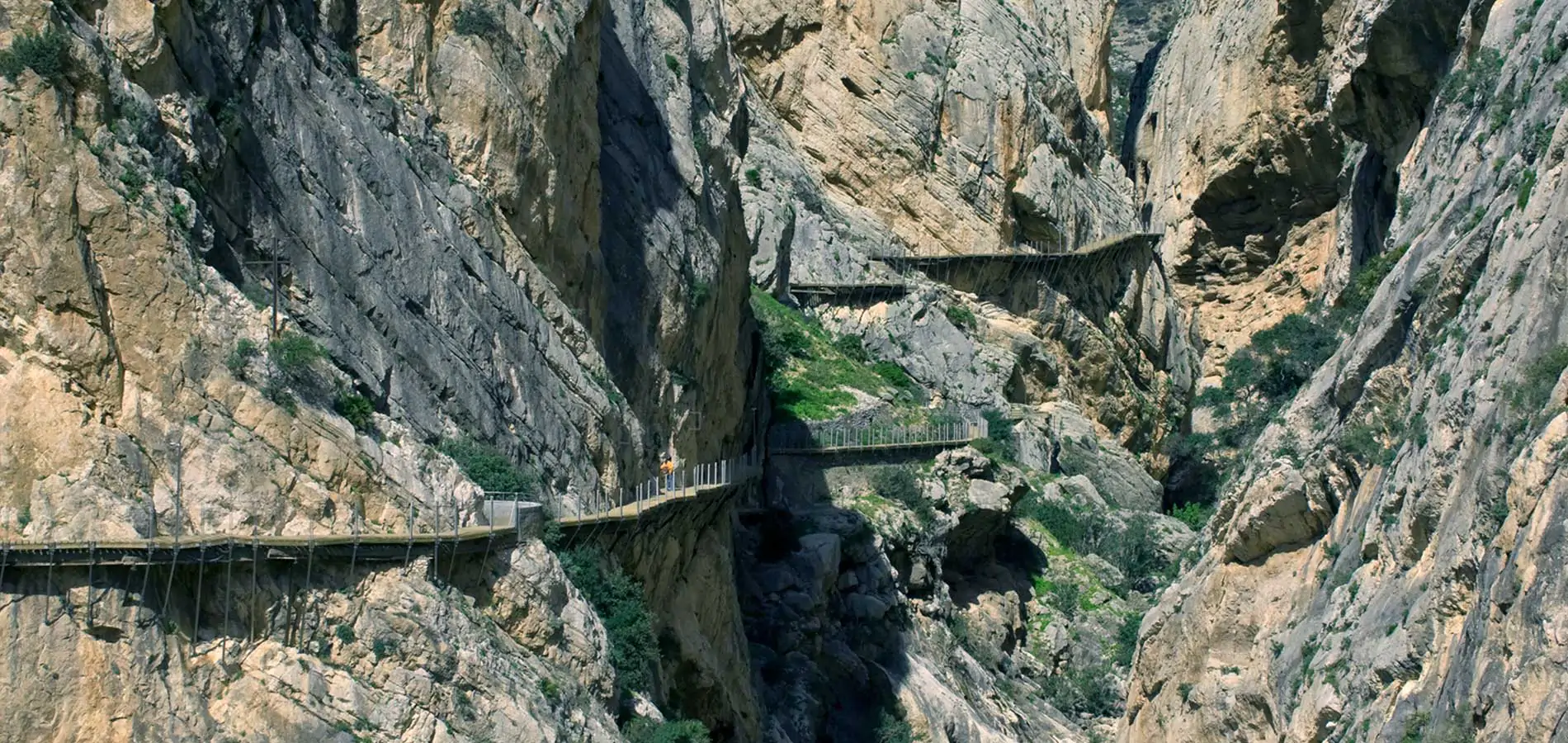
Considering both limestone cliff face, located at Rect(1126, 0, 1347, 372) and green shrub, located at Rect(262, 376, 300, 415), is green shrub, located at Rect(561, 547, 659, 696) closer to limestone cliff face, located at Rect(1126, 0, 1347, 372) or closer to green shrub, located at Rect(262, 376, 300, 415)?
green shrub, located at Rect(262, 376, 300, 415)

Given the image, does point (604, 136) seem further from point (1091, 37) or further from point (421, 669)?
point (1091, 37)

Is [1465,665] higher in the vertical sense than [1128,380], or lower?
lower

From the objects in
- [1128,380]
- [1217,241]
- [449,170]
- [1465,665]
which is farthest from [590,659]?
[1217,241]

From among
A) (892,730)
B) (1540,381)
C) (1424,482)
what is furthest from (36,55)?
(892,730)

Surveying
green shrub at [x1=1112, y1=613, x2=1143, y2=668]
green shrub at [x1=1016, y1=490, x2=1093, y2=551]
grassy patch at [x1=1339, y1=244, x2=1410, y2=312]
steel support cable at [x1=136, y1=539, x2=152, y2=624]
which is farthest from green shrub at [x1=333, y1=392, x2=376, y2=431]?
green shrub at [x1=1016, y1=490, x2=1093, y2=551]

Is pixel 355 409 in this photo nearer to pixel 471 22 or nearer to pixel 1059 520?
pixel 471 22

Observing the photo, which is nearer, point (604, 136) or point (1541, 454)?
point (1541, 454)

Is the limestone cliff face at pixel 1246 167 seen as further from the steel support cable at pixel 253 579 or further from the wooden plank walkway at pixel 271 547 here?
the steel support cable at pixel 253 579
